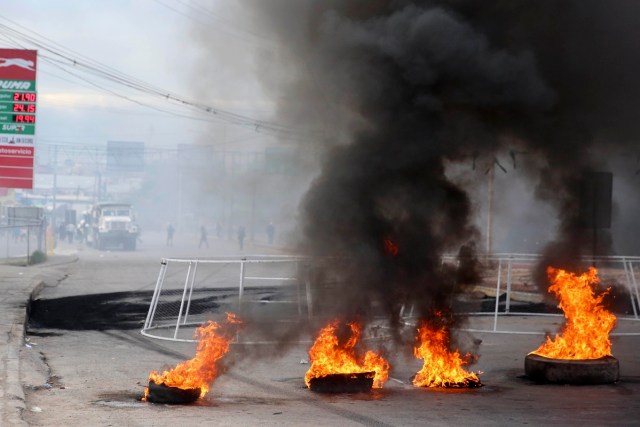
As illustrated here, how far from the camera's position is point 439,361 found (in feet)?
33.6

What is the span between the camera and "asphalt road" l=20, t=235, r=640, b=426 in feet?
26.9

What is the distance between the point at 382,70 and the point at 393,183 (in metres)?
1.37

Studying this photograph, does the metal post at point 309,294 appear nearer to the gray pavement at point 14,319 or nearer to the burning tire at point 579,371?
the burning tire at point 579,371

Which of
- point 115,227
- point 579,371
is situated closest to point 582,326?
point 579,371

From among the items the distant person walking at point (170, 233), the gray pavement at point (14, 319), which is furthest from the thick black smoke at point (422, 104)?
the distant person walking at point (170, 233)

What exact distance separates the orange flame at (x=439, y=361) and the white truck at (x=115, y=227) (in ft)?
160

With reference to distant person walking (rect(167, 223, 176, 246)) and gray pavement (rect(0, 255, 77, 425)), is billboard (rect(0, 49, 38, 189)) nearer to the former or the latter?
gray pavement (rect(0, 255, 77, 425))

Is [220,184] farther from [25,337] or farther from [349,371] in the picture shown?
[349,371]

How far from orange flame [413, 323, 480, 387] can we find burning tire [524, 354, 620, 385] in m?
0.94

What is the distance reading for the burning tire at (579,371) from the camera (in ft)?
34.0

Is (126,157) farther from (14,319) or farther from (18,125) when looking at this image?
(14,319)

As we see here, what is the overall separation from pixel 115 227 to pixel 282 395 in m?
50.4

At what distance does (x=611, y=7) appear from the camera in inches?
450

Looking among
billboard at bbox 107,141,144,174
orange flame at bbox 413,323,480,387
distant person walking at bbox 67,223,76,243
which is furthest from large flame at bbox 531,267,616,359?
billboard at bbox 107,141,144,174
